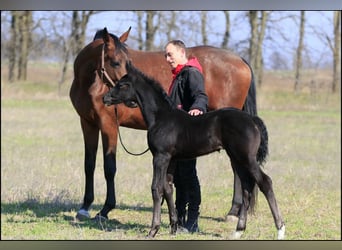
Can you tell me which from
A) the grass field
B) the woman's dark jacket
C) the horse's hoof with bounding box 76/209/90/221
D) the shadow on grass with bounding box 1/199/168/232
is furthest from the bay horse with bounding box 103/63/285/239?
the horse's hoof with bounding box 76/209/90/221

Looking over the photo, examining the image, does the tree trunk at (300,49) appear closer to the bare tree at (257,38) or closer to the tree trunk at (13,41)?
the bare tree at (257,38)

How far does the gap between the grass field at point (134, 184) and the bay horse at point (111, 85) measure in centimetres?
55

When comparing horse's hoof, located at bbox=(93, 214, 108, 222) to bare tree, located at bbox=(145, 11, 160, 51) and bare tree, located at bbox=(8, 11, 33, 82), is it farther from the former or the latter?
bare tree, located at bbox=(8, 11, 33, 82)

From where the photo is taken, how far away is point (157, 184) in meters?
6.04

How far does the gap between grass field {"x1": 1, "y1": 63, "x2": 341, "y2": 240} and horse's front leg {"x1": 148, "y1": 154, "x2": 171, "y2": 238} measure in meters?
0.21

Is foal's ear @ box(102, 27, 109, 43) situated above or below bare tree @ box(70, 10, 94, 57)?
below

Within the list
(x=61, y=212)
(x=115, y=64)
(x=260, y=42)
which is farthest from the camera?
(x=260, y=42)

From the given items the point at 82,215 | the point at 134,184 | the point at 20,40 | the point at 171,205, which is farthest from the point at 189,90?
the point at 20,40

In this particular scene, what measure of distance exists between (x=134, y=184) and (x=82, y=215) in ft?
8.75

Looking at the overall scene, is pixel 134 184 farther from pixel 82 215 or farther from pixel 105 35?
pixel 105 35

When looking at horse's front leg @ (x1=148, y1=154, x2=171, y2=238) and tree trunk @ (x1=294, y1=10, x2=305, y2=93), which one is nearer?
horse's front leg @ (x1=148, y1=154, x2=171, y2=238)

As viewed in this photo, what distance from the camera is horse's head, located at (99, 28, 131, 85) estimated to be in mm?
7156

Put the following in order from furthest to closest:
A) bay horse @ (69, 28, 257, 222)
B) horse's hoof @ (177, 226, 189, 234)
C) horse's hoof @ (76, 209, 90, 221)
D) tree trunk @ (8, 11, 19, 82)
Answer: tree trunk @ (8, 11, 19, 82) → horse's hoof @ (76, 209, 90, 221) → bay horse @ (69, 28, 257, 222) → horse's hoof @ (177, 226, 189, 234)
